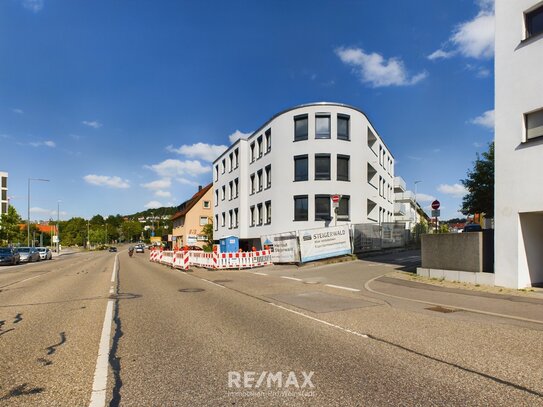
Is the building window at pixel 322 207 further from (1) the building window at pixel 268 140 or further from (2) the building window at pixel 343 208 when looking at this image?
(1) the building window at pixel 268 140

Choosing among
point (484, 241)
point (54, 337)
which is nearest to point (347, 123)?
point (484, 241)

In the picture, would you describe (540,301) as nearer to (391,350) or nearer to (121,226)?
(391,350)

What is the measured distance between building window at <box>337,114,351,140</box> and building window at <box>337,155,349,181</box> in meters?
1.63

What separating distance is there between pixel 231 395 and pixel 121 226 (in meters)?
188

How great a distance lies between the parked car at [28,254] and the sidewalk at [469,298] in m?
37.6

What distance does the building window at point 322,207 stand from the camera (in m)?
31.1

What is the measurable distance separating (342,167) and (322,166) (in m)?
1.74

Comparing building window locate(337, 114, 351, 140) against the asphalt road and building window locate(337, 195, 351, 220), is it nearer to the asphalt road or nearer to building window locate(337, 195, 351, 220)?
building window locate(337, 195, 351, 220)

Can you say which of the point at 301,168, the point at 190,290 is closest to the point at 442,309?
the point at 190,290

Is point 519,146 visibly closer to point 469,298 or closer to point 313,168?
point 469,298

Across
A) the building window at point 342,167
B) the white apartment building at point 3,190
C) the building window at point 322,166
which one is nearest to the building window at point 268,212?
the building window at point 322,166

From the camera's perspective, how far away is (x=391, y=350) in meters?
5.95

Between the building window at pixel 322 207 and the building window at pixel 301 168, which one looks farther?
the building window at pixel 301 168

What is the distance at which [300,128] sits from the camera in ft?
107
